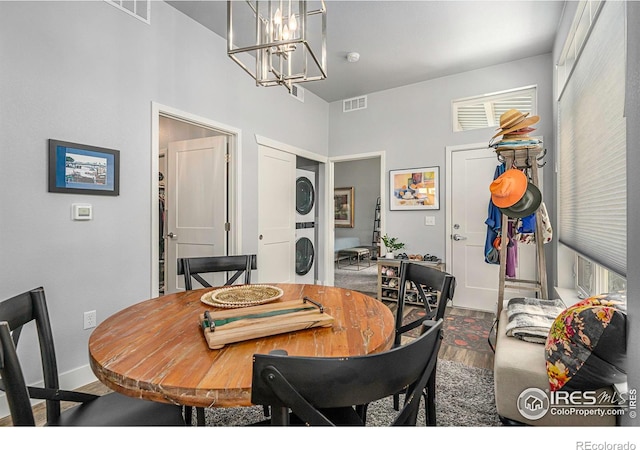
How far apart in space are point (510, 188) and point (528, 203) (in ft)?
0.78

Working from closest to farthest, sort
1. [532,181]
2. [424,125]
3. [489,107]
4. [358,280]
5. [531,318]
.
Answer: [531,318], [532,181], [489,107], [424,125], [358,280]

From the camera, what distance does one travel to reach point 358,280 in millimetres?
5969

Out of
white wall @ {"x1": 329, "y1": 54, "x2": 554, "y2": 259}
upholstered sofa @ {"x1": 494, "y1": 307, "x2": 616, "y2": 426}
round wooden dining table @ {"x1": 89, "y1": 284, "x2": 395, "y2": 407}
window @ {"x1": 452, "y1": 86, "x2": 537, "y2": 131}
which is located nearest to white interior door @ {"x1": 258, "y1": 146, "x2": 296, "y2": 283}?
white wall @ {"x1": 329, "y1": 54, "x2": 554, "y2": 259}

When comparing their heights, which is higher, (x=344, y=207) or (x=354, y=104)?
(x=354, y=104)

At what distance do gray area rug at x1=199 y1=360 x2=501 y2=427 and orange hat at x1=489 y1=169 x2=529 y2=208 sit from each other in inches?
52.5

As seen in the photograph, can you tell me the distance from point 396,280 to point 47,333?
11.7ft

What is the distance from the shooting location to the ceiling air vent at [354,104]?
15.2ft

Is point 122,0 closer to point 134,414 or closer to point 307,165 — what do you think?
point 134,414

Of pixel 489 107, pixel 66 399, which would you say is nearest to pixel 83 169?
pixel 66 399

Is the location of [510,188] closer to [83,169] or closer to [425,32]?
[425,32]

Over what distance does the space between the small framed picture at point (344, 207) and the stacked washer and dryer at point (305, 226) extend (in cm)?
387

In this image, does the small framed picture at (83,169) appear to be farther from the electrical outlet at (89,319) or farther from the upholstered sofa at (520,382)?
the upholstered sofa at (520,382)

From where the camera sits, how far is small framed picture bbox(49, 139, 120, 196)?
199 centimetres

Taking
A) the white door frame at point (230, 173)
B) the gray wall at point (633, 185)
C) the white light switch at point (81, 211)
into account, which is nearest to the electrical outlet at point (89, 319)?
the white door frame at point (230, 173)
